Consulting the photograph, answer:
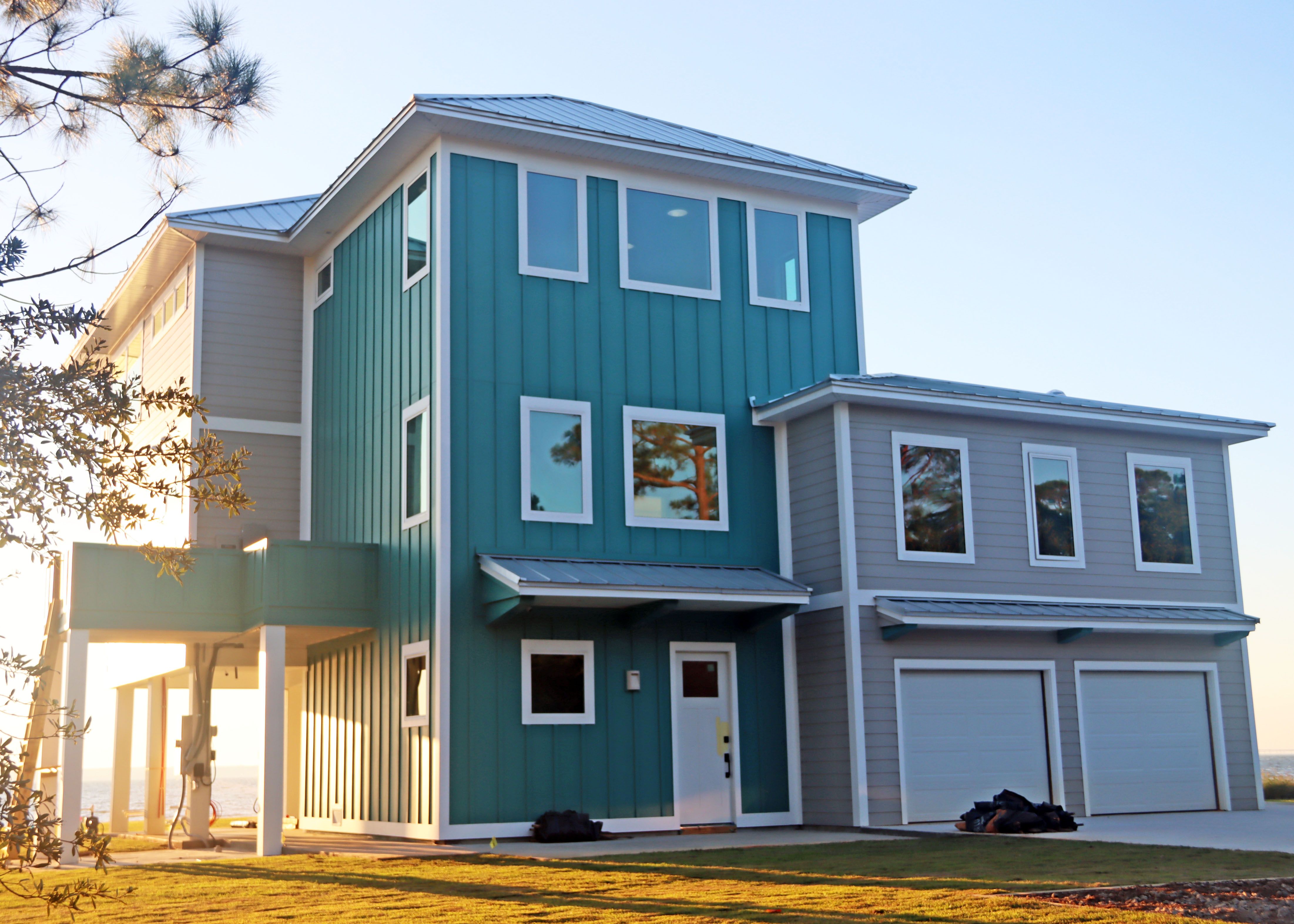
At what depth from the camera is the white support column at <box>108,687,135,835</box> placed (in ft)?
66.0

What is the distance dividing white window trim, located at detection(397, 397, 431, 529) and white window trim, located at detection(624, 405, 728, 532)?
2.36 metres

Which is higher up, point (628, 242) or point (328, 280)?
point (328, 280)

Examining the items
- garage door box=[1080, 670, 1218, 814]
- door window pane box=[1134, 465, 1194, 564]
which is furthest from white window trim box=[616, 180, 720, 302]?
garage door box=[1080, 670, 1218, 814]

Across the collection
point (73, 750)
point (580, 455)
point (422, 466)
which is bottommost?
point (73, 750)

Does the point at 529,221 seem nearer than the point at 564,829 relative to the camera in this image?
No

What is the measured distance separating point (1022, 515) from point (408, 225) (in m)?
8.43

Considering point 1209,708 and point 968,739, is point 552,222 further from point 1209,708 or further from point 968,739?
point 1209,708

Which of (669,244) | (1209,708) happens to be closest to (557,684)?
(669,244)

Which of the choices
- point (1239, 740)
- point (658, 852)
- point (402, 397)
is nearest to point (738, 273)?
point (402, 397)

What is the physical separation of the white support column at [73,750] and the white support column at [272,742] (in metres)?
1.81

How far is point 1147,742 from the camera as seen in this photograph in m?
17.0

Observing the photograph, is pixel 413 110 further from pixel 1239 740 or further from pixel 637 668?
pixel 1239 740

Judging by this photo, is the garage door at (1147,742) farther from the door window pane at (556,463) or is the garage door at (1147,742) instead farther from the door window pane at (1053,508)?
the door window pane at (556,463)

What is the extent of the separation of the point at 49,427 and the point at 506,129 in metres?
11.1
